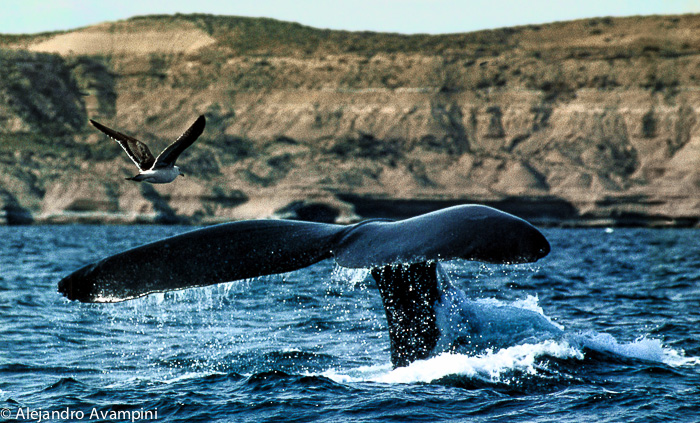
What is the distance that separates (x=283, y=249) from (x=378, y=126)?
239 feet

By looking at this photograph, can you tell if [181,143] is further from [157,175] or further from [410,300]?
[410,300]

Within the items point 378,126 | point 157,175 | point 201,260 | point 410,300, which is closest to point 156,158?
point 157,175

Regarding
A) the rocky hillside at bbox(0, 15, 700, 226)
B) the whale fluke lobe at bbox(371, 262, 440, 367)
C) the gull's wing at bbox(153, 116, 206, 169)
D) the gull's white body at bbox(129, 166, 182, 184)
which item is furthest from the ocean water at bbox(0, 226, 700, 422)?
the rocky hillside at bbox(0, 15, 700, 226)

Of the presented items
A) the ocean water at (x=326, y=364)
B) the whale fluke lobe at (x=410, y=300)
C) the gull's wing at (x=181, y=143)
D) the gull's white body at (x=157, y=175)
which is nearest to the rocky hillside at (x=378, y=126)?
the ocean water at (x=326, y=364)

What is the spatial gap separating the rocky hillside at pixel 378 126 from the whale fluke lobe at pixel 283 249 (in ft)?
200

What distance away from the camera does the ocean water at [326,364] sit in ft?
22.2

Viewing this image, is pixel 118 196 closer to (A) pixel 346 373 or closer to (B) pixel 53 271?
(B) pixel 53 271

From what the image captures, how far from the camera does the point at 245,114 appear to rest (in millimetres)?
81562

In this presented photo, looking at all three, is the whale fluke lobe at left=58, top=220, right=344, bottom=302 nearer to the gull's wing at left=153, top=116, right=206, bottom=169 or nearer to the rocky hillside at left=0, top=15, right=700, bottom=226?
the gull's wing at left=153, top=116, right=206, bottom=169

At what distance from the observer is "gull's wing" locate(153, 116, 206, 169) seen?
8195mm

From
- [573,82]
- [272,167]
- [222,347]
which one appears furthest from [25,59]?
[222,347]

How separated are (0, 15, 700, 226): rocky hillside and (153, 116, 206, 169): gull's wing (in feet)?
187

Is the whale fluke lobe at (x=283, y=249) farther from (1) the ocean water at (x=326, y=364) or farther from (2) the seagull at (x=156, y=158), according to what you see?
(2) the seagull at (x=156, y=158)

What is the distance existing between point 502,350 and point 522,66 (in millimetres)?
80410
